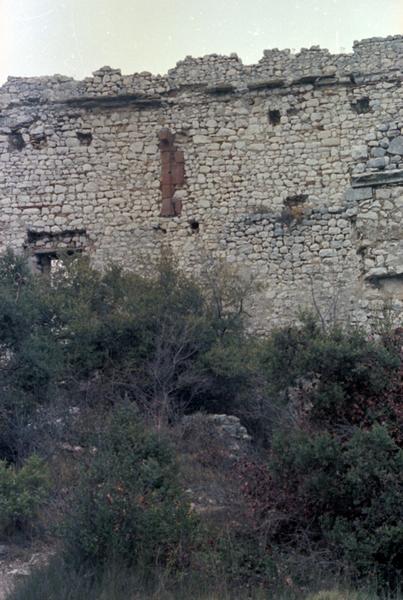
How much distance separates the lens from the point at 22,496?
702 cm

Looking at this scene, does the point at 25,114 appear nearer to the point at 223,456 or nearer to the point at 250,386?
the point at 250,386

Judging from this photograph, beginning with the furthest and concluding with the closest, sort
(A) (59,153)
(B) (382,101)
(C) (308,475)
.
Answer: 1. (A) (59,153)
2. (B) (382,101)
3. (C) (308,475)

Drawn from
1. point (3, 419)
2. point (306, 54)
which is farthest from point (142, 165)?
point (3, 419)

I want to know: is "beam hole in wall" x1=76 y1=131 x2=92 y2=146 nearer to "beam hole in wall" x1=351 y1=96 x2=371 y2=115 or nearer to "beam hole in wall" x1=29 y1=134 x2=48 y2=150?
"beam hole in wall" x1=29 y1=134 x2=48 y2=150

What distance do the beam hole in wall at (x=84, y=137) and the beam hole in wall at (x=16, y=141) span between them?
1.03 meters

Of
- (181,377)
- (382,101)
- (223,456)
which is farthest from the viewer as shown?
(382,101)

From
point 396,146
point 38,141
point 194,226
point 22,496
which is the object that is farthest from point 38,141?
point 22,496

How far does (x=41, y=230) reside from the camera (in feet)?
46.0

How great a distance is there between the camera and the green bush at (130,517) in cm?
601

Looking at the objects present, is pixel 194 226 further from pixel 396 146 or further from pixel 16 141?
pixel 16 141

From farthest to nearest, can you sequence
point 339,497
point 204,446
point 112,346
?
point 112,346 < point 204,446 < point 339,497

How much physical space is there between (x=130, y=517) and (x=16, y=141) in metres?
9.90

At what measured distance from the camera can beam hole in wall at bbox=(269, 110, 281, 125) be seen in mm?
13703

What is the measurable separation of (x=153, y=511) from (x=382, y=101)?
938 centimetres
